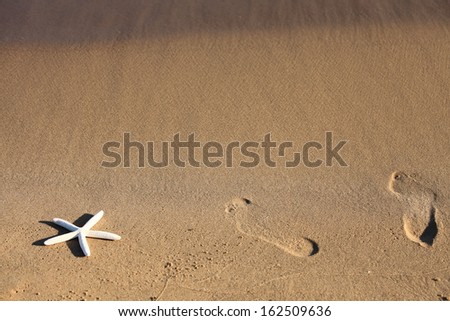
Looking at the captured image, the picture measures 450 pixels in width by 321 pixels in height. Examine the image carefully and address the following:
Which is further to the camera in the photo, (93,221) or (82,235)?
(93,221)

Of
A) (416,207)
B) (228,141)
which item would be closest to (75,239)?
(228,141)

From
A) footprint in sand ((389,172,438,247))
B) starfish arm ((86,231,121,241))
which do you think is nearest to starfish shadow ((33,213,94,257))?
starfish arm ((86,231,121,241))

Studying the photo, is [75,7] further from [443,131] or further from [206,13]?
[443,131]

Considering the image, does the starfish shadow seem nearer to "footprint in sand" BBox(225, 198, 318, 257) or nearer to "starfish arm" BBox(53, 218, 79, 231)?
"starfish arm" BBox(53, 218, 79, 231)

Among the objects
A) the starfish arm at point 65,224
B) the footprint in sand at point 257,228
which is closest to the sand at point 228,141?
the footprint in sand at point 257,228

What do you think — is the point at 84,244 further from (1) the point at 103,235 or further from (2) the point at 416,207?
(2) the point at 416,207

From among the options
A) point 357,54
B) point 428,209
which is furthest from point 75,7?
point 428,209
